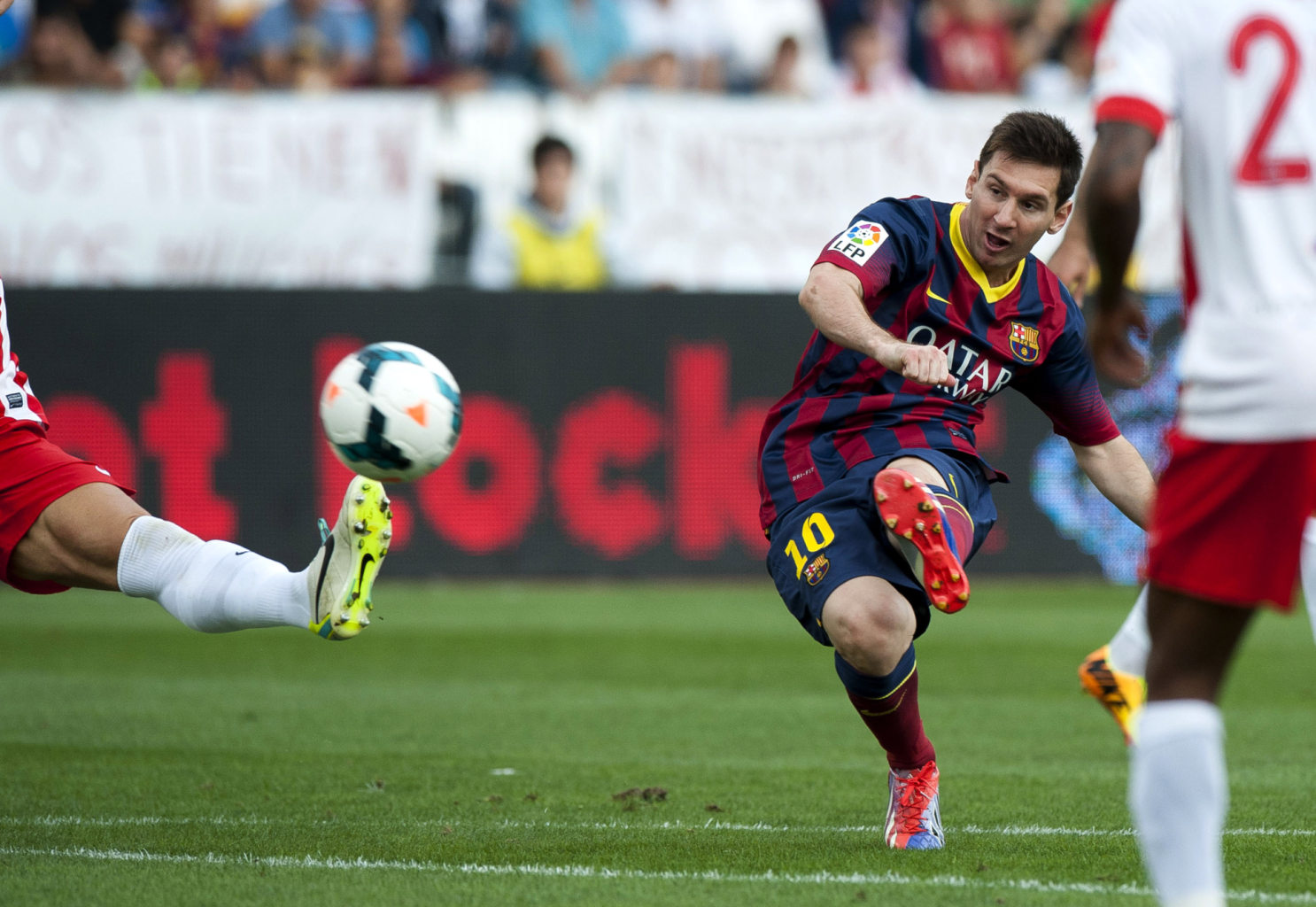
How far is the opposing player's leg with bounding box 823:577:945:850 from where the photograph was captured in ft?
15.6

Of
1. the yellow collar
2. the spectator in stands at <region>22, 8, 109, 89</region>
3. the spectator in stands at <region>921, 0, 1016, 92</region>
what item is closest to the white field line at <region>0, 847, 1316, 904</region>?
the yellow collar

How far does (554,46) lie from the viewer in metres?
15.1

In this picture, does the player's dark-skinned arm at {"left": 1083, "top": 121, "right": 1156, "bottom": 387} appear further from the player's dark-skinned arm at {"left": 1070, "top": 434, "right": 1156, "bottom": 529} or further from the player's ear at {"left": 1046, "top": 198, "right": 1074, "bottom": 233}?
the player's dark-skinned arm at {"left": 1070, "top": 434, "right": 1156, "bottom": 529}

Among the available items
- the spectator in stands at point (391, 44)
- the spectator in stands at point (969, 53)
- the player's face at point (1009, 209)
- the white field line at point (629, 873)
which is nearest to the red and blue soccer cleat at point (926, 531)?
the white field line at point (629, 873)

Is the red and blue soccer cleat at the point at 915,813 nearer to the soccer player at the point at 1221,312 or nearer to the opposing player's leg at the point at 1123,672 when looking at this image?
the opposing player's leg at the point at 1123,672

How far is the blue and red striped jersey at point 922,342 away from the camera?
5137mm

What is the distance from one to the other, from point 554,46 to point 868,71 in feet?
8.95

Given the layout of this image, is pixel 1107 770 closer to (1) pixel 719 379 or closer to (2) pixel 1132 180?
(2) pixel 1132 180

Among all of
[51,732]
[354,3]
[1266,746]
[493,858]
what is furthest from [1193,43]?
[354,3]

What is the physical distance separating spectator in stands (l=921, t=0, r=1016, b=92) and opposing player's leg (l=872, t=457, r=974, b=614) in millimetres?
12185

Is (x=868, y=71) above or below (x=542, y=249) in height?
above

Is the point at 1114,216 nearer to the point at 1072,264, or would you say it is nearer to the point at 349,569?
the point at 349,569

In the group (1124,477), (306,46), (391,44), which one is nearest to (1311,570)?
(1124,477)

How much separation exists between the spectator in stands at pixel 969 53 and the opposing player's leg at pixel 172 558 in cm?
1257
